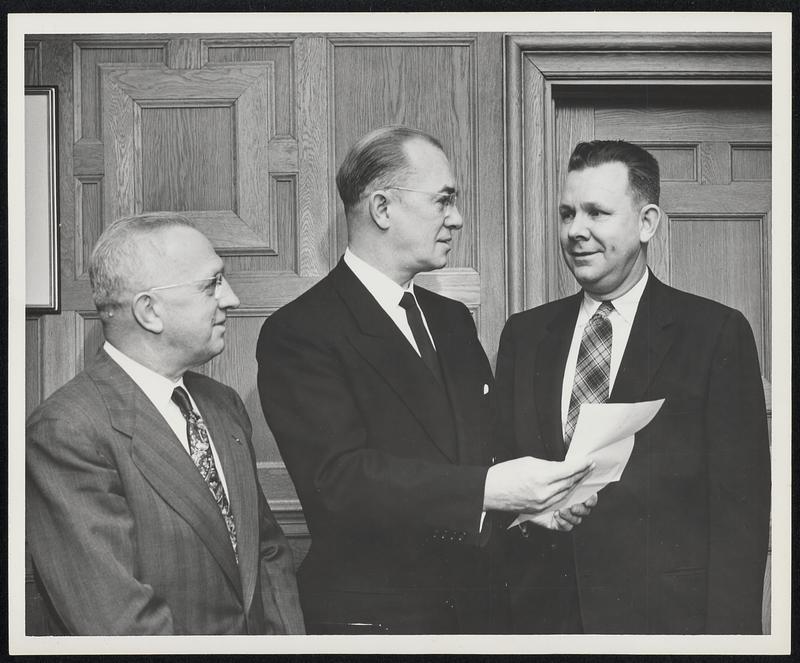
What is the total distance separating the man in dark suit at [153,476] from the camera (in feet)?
6.79

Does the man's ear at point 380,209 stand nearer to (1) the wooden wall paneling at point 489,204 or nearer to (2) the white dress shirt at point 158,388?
(1) the wooden wall paneling at point 489,204

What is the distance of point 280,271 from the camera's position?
2.35 meters

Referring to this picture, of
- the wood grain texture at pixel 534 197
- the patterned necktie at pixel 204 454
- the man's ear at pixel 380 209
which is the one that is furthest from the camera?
the wood grain texture at pixel 534 197

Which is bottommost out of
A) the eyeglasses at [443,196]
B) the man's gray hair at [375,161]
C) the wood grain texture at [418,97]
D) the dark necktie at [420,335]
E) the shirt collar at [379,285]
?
the dark necktie at [420,335]

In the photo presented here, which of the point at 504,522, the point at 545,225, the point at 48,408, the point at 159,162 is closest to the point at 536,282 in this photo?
the point at 545,225

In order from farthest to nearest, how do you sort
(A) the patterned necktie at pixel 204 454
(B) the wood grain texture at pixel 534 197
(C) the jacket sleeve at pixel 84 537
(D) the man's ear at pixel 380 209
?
(B) the wood grain texture at pixel 534 197 < (D) the man's ear at pixel 380 209 < (A) the patterned necktie at pixel 204 454 < (C) the jacket sleeve at pixel 84 537

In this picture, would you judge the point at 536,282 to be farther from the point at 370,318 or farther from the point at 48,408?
the point at 48,408

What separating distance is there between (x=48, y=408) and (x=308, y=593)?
83 centimetres

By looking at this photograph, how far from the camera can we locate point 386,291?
2.28 metres

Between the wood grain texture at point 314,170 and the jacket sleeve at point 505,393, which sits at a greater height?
the wood grain texture at point 314,170

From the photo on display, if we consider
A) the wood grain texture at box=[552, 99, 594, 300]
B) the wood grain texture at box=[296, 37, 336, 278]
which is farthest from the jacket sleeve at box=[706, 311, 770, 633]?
the wood grain texture at box=[296, 37, 336, 278]

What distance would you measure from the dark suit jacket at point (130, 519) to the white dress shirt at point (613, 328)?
0.88m

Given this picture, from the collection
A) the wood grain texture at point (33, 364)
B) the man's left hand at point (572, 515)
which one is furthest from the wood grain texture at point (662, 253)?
the wood grain texture at point (33, 364)

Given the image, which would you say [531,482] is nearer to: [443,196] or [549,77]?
[443,196]
